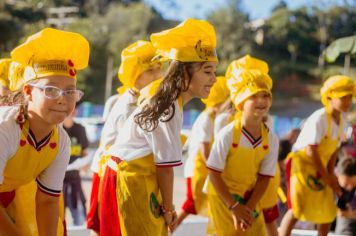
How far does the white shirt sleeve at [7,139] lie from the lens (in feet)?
8.71

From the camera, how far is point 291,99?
50188 millimetres

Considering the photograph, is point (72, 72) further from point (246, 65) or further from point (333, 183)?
point (333, 183)

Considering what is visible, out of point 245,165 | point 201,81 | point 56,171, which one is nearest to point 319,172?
point 245,165

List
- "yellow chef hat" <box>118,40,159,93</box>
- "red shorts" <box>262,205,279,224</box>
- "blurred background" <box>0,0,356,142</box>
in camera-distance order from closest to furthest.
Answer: "red shorts" <box>262,205,279,224</box> → "yellow chef hat" <box>118,40,159,93</box> → "blurred background" <box>0,0,356,142</box>

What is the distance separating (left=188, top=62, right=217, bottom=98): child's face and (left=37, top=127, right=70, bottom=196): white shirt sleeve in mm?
735

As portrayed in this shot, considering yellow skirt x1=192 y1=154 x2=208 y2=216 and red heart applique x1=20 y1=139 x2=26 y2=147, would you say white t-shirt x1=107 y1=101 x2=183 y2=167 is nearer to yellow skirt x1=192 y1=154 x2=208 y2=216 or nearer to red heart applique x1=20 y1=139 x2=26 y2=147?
red heart applique x1=20 y1=139 x2=26 y2=147

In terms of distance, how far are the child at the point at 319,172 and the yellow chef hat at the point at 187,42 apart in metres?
1.99

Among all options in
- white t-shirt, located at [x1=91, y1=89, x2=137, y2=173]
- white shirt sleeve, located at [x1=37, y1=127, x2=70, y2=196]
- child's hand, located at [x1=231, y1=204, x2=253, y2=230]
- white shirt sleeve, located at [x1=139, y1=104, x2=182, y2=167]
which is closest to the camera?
white shirt sleeve, located at [x1=37, y1=127, x2=70, y2=196]

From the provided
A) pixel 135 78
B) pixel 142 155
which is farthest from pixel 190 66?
pixel 135 78

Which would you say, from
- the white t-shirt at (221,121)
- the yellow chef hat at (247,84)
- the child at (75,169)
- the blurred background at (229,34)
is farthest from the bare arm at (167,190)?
the blurred background at (229,34)

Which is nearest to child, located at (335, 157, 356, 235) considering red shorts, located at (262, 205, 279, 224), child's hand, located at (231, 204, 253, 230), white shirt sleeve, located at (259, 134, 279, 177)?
red shorts, located at (262, 205, 279, 224)

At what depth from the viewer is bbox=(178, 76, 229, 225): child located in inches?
234

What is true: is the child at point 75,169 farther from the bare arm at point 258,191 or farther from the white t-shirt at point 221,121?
the bare arm at point 258,191

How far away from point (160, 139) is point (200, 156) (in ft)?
9.65
